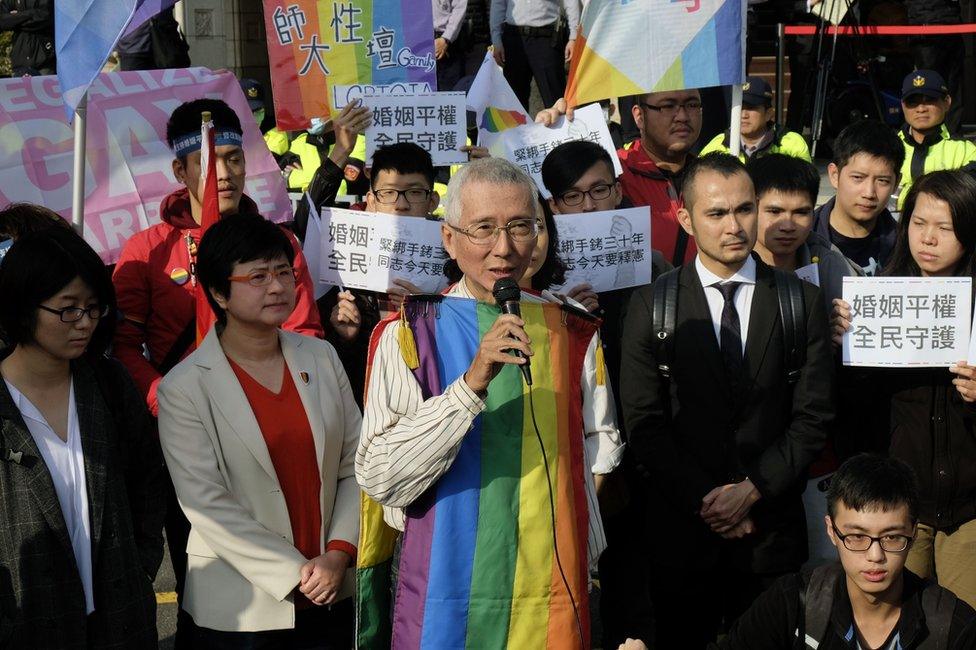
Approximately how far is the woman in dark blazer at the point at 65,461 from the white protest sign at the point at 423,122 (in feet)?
7.68

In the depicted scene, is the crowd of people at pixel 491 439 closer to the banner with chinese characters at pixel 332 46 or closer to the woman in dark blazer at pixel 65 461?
the woman in dark blazer at pixel 65 461

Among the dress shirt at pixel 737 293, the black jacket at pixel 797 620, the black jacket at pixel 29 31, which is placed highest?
the black jacket at pixel 29 31

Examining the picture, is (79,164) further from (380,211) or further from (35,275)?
(35,275)

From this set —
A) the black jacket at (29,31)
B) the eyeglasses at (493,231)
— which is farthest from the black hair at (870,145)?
the black jacket at (29,31)

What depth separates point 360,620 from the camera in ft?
11.0

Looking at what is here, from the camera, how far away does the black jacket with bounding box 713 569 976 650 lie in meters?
3.42

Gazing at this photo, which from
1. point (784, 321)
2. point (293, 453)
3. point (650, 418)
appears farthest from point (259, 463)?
point (784, 321)

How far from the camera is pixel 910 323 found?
13.8ft

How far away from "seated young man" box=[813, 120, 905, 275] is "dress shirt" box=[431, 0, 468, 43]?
6.01 metres

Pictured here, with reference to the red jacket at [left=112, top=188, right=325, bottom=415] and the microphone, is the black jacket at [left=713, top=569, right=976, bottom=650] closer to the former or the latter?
the microphone

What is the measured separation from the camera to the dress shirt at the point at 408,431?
3016mm

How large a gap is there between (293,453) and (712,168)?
170 centimetres

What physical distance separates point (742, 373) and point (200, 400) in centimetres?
173

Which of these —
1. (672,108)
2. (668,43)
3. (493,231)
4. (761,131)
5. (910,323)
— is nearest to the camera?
(493,231)
